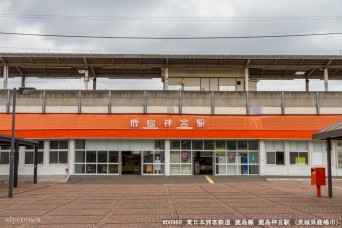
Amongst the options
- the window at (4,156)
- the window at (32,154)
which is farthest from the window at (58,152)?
the window at (4,156)

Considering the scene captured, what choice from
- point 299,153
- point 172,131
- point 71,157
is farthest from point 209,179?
point 71,157

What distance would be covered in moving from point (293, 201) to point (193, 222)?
6.71 metres

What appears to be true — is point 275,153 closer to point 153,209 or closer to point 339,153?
point 339,153

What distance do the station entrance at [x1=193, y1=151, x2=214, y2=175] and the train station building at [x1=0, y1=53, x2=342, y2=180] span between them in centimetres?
8

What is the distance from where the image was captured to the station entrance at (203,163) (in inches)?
1358

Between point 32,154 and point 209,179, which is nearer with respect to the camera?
point 209,179

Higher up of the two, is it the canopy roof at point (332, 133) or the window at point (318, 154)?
the canopy roof at point (332, 133)

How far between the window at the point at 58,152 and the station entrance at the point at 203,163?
10.2 meters

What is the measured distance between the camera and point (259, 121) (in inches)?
1345

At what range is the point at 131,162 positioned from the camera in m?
34.3

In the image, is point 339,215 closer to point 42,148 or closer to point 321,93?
point 321,93

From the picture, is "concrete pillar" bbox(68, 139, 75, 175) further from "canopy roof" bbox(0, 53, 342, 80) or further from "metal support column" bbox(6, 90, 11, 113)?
"canopy roof" bbox(0, 53, 342, 80)

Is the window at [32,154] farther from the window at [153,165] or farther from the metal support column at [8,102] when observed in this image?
the window at [153,165]

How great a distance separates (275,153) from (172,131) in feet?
27.6
